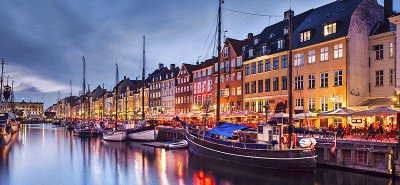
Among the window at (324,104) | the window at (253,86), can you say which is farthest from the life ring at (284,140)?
the window at (253,86)

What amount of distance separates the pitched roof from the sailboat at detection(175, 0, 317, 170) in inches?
556

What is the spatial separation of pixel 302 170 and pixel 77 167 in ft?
69.9

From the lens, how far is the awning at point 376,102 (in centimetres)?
3634

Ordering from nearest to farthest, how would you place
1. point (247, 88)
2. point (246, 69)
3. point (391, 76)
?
point (391, 76), point (247, 88), point (246, 69)

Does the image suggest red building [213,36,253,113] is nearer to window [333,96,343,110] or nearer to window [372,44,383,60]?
window [333,96,343,110]

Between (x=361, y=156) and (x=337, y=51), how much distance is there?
55.7 feet

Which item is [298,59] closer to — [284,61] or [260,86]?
[284,61]

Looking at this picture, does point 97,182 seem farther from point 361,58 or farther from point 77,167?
point 361,58

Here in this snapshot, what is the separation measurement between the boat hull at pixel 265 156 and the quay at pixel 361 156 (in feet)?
10.4

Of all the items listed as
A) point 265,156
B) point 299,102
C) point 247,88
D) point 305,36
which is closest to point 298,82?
point 299,102

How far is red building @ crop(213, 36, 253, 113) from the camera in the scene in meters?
60.9

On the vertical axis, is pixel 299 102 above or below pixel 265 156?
above

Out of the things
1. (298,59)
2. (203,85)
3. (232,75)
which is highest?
(298,59)

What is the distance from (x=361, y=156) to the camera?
28.1 meters
